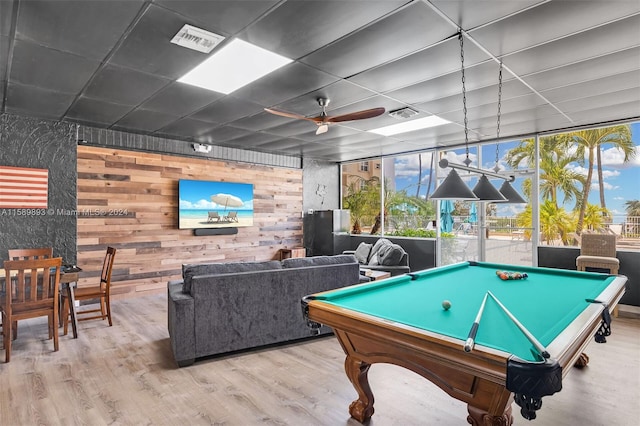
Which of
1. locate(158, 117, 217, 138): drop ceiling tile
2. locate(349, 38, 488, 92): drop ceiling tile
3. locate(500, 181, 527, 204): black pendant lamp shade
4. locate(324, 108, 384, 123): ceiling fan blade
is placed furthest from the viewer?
locate(158, 117, 217, 138): drop ceiling tile

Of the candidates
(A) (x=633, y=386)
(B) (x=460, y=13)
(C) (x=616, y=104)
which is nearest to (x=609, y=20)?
(B) (x=460, y=13)

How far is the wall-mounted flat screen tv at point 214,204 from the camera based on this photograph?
6463 millimetres

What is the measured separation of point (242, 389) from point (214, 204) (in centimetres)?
456

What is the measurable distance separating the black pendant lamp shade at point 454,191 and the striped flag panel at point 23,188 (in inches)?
208

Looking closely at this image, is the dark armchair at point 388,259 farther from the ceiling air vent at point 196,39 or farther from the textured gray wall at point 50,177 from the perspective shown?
the textured gray wall at point 50,177

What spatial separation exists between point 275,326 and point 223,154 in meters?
4.35

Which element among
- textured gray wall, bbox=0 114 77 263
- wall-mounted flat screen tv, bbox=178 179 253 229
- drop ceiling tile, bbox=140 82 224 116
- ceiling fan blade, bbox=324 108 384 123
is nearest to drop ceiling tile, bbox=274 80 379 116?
ceiling fan blade, bbox=324 108 384 123

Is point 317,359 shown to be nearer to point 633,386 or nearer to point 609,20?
point 633,386

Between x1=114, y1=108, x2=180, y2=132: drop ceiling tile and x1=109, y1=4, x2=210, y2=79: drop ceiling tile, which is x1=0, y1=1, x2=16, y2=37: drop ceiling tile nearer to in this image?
x1=109, y1=4, x2=210, y2=79: drop ceiling tile

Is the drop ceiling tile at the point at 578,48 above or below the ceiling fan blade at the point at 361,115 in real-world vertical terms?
above

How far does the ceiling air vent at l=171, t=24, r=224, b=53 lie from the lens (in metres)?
2.71

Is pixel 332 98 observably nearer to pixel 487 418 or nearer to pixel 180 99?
pixel 180 99

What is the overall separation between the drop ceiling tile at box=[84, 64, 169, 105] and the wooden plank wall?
1.82 meters

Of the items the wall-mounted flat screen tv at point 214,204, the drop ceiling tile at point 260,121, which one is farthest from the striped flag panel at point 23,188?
the drop ceiling tile at point 260,121
